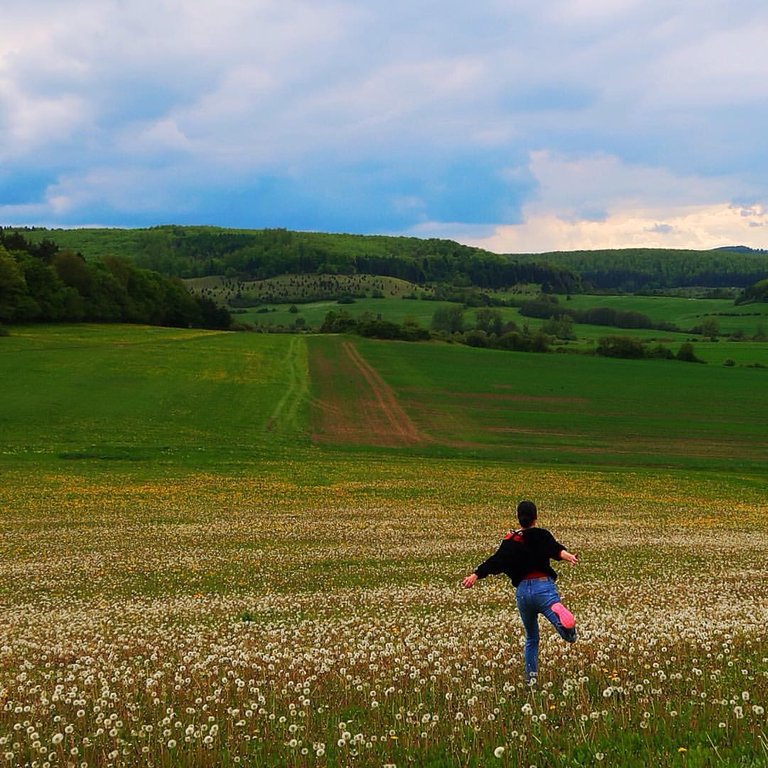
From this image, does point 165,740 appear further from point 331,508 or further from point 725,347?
point 725,347

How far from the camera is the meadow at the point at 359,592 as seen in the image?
752 centimetres

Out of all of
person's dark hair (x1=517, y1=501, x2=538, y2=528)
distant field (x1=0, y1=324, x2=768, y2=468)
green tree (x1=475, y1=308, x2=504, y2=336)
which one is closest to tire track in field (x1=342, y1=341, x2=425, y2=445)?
distant field (x1=0, y1=324, x2=768, y2=468)

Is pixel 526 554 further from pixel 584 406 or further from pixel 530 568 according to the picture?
pixel 584 406

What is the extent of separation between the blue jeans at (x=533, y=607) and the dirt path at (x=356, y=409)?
49.9 m

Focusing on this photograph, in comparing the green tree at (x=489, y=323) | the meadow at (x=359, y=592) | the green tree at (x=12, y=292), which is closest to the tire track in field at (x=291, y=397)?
the meadow at (x=359, y=592)

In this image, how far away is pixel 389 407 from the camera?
77.6 meters

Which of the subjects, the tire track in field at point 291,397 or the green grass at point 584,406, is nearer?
the green grass at point 584,406

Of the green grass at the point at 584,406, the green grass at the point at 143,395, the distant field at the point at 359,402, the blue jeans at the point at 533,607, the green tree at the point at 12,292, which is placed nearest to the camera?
the blue jeans at the point at 533,607

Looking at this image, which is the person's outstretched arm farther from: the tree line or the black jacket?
the tree line

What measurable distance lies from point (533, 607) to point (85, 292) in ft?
488

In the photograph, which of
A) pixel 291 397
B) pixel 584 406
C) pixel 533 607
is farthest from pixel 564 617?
pixel 584 406

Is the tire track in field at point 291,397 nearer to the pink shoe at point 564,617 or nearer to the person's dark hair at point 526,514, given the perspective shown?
the person's dark hair at point 526,514

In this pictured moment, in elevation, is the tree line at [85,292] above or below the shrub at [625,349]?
above

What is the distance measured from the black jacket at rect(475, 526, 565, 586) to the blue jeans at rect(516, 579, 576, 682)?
14 cm
